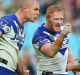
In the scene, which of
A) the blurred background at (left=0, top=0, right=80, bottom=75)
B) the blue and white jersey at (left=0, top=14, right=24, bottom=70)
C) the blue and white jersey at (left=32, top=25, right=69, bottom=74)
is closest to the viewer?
the blue and white jersey at (left=0, top=14, right=24, bottom=70)

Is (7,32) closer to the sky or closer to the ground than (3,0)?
closer to the ground

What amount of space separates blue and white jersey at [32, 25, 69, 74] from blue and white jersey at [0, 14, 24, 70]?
69cm

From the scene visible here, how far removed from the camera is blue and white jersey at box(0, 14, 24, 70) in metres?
8.87

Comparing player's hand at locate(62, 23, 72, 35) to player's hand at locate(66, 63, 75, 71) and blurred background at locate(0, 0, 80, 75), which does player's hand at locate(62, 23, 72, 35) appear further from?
blurred background at locate(0, 0, 80, 75)

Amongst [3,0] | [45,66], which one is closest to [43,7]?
[3,0]

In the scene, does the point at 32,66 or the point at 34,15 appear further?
the point at 32,66

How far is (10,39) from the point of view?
29.2 ft

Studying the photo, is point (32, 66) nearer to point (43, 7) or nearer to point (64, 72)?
point (43, 7)

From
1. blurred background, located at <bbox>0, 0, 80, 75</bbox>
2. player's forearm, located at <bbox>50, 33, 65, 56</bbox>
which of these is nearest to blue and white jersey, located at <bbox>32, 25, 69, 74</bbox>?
player's forearm, located at <bbox>50, 33, 65, 56</bbox>

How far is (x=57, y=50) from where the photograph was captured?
9.09 meters

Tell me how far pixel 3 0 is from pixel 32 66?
275 centimetres

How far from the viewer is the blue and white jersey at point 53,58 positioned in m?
9.70

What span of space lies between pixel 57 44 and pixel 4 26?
88 cm

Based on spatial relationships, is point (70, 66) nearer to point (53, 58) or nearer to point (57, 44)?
point (53, 58)
